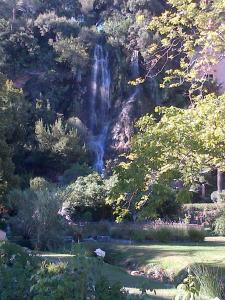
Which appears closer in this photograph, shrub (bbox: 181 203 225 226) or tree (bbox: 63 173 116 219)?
tree (bbox: 63 173 116 219)

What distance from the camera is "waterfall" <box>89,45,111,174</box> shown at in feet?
156

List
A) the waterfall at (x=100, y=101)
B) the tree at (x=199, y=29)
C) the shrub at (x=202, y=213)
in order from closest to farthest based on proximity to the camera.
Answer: the tree at (x=199, y=29) < the shrub at (x=202, y=213) < the waterfall at (x=100, y=101)

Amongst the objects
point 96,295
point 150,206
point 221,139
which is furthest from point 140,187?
point 96,295

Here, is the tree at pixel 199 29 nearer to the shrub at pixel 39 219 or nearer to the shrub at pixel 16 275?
the shrub at pixel 16 275

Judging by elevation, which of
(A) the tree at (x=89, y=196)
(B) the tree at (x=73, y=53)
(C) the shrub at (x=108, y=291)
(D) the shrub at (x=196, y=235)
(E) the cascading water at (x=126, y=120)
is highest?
(B) the tree at (x=73, y=53)

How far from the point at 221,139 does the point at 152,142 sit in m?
1.28

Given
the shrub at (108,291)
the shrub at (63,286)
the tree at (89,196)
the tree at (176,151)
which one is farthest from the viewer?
the tree at (89,196)

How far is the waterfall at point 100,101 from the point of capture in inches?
1873

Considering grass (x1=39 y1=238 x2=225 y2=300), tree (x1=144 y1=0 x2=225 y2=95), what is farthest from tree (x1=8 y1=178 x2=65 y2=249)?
tree (x1=144 y1=0 x2=225 y2=95)

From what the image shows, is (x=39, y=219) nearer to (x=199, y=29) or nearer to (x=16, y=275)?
(x=199, y=29)

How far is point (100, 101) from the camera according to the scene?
49375 millimetres

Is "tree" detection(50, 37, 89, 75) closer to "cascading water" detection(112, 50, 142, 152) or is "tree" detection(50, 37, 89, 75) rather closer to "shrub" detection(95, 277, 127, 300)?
"cascading water" detection(112, 50, 142, 152)

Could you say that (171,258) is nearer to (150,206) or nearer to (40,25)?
(150,206)

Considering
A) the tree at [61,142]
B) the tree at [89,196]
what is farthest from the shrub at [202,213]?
the tree at [61,142]
